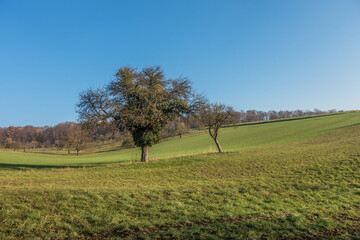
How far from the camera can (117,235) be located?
548 cm

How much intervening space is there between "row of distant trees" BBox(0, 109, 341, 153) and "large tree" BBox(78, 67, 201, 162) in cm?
135

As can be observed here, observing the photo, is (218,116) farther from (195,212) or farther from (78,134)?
(78,134)

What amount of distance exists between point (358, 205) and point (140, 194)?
10254 mm

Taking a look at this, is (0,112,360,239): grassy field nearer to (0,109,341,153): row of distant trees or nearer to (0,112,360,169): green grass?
(0,109,341,153): row of distant trees

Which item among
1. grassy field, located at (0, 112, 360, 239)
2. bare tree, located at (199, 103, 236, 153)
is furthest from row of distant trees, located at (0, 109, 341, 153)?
grassy field, located at (0, 112, 360, 239)

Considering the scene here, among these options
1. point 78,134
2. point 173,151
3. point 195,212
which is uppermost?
point 78,134

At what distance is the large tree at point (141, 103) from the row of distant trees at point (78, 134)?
4.42ft

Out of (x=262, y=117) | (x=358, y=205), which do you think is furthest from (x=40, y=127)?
(x=262, y=117)

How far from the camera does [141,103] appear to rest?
2111 cm

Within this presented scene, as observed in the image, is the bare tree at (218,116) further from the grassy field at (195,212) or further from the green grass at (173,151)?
the grassy field at (195,212)

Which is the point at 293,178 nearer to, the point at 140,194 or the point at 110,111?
the point at 140,194

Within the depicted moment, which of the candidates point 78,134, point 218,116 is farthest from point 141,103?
point 78,134

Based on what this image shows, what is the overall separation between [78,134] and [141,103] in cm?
4648

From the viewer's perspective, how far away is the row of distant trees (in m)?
23.1
